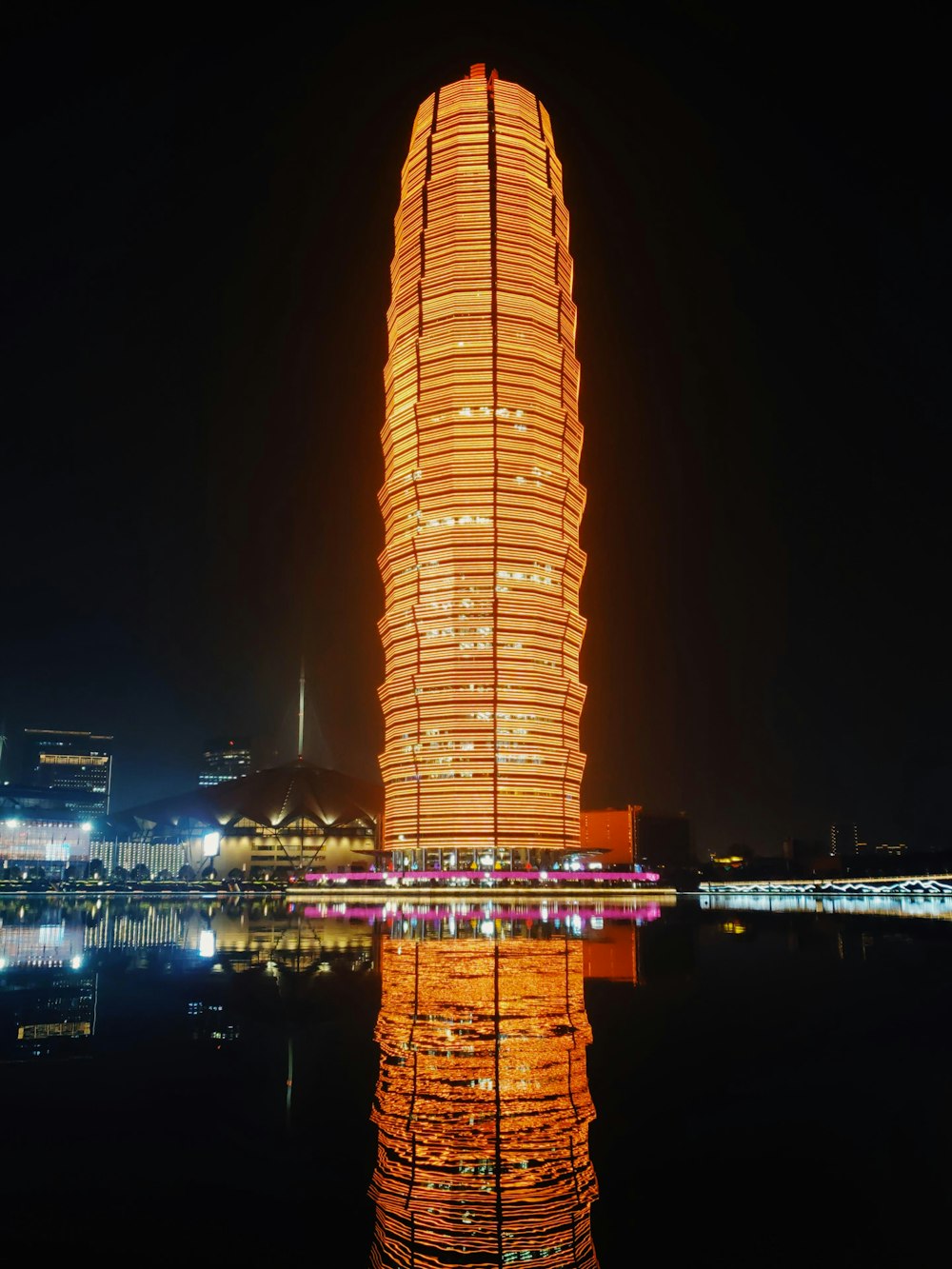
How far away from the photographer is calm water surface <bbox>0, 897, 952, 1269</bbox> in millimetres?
8047

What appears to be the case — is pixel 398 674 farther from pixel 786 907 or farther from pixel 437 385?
pixel 786 907

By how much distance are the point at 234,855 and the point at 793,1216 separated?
184 meters

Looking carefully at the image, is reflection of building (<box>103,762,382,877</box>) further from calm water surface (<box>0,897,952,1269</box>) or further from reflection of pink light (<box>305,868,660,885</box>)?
calm water surface (<box>0,897,952,1269</box>)

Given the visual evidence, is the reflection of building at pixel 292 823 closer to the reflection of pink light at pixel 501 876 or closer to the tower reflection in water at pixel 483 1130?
the reflection of pink light at pixel 501 876

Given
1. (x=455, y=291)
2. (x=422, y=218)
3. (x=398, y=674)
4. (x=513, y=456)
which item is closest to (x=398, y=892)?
(x=398, y=674)

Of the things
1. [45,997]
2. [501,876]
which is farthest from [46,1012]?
[501,876]

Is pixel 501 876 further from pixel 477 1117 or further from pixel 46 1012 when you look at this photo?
pixel 477 1117

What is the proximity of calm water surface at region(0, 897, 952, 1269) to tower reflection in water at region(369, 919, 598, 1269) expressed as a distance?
0.12 ft

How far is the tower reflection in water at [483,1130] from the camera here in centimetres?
793

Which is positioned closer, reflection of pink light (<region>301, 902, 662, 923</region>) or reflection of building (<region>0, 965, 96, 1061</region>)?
reflection of building (<region>0, 965, 96, 1061</region>)

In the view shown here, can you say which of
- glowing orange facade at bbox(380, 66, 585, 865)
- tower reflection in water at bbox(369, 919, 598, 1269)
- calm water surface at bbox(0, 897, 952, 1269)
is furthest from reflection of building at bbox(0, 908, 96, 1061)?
glowing orange facade at bbox(380, 66, 585, 865)

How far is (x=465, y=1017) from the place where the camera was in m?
18.2

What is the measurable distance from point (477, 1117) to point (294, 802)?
174070 millimetres

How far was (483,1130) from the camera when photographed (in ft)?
35.1
